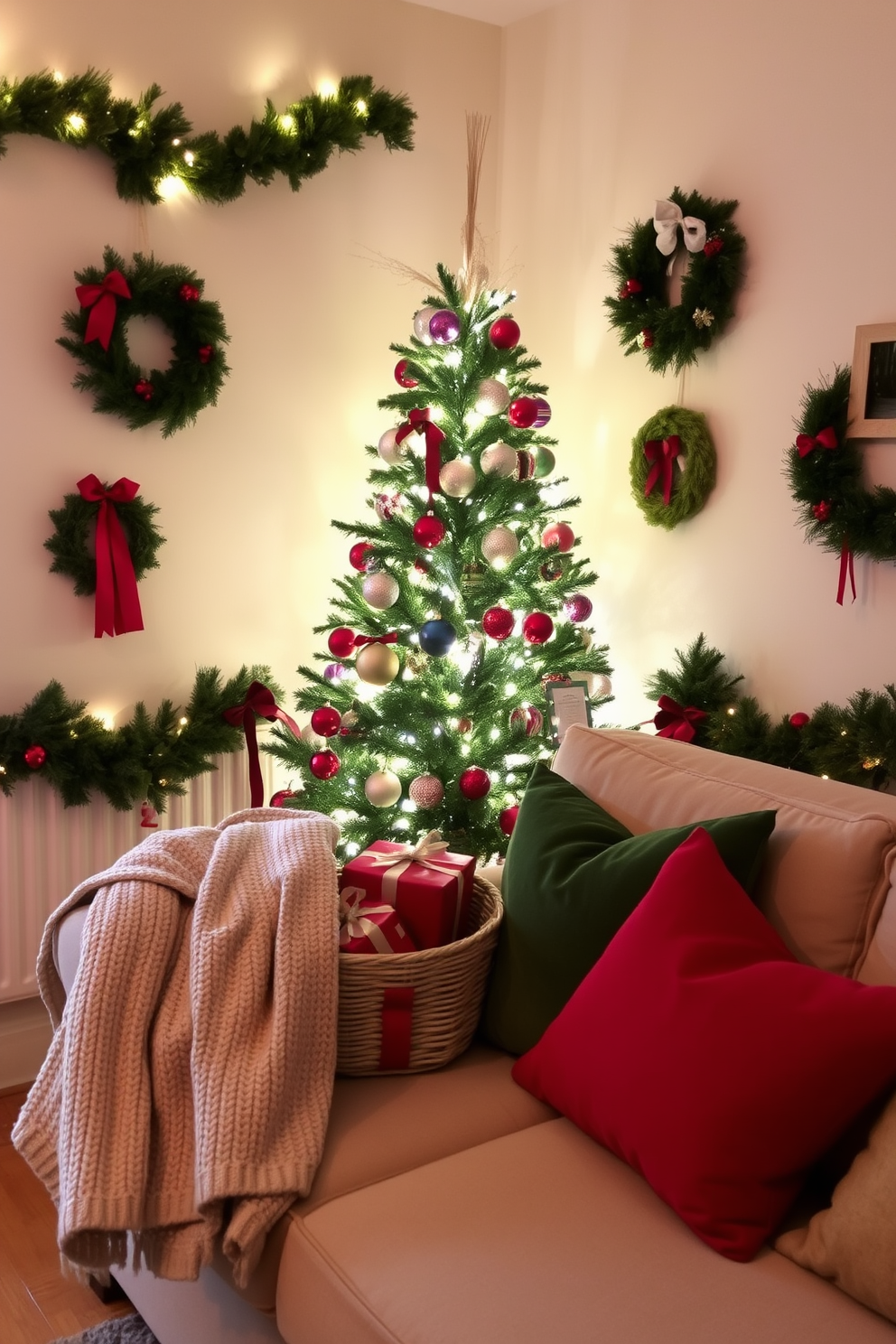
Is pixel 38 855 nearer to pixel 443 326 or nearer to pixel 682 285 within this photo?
pixel 443 326

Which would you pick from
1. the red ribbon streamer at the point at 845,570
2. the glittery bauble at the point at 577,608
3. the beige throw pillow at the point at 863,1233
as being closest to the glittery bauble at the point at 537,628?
the glittery bauble at the point at 577,608

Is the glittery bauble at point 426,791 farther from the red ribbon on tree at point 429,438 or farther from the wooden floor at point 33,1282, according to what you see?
the wooden floor at point 33,1282

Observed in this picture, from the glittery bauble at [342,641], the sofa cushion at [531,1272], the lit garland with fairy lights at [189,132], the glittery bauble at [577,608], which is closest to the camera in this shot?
the sofa cushion at [531,1272]

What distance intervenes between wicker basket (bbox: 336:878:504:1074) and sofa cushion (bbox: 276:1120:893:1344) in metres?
0.24

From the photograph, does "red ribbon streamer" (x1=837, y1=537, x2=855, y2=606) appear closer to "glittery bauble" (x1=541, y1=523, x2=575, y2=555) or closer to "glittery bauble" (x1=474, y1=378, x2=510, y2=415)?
"glittery bauble" (x1=541, y1=523, x2=575, y2=555)

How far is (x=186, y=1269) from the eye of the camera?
1430 millimetres

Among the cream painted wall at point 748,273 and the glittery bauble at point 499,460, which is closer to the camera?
the cream painted wall at point 748,273

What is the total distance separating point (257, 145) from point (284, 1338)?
2537mm

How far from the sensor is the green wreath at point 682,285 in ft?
8.40

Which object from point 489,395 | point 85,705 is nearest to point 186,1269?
point 85,705

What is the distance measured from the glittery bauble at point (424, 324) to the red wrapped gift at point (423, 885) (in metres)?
1.28

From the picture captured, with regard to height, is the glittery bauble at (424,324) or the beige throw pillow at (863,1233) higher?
the glittery bauble at (424,324)

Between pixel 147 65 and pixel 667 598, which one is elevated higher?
pixel 147 65

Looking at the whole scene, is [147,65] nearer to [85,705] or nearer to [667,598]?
[85,705]
